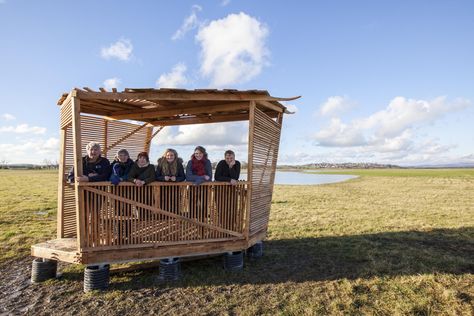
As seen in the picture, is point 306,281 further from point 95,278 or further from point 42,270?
point 42,270

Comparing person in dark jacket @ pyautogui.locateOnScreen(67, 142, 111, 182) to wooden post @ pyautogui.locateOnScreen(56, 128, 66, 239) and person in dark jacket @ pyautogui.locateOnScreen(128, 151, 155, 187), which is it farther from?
wooden post @ pyautogui.locateOnScreen(56, 128, 66, 239)

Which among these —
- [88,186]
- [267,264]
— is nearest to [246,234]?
[267,264]

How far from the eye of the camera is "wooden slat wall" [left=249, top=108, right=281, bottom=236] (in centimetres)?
722

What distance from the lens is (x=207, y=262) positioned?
7.60 metres

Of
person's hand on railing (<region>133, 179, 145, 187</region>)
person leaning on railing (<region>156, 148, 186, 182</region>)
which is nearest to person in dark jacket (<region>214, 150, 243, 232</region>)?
person leaning on railing (<region>156, 148, 186, 182</region>)

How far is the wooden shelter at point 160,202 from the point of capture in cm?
598

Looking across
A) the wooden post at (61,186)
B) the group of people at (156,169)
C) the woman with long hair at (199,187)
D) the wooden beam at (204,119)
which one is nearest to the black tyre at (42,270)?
the wooden post at (61,186)

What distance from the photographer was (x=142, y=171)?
21.1 ft

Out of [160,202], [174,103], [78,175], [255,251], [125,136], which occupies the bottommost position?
[255,251]

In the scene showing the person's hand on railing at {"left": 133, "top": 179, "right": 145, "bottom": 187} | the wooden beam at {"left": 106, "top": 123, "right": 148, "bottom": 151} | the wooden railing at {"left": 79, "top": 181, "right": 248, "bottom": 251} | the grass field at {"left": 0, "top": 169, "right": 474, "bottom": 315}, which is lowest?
the grass field at {"left": 0, "top": 169, "right": 474, "bottom": 315}

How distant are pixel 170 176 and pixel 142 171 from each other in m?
0.56

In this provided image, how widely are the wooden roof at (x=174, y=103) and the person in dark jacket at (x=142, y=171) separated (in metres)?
1.20

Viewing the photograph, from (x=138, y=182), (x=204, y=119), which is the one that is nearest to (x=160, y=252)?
(x=138, y=182)

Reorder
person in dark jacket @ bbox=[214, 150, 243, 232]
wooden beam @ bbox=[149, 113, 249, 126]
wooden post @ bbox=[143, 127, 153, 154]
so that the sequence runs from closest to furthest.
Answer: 1. person in dark jacket @ bbox=[214, 150, 243, 232]
2. wooden beam @ bbox=[149, 113, 249, 126]
3. wooden post @ bbox=[143, 127, 153, 154]
